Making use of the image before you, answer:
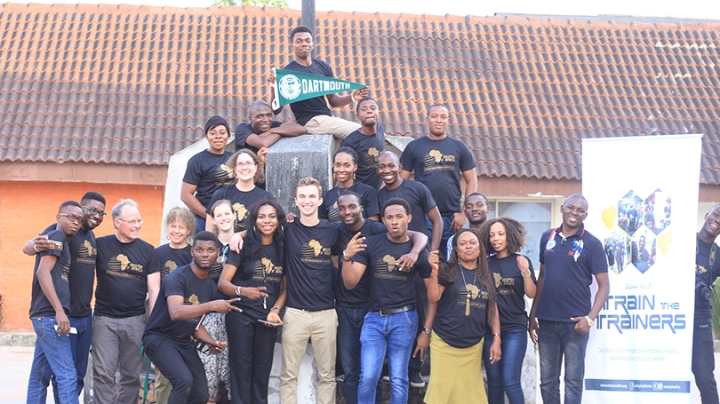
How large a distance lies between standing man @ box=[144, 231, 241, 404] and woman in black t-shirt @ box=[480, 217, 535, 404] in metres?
2.03

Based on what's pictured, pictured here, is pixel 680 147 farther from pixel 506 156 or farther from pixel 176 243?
pixel 506 156

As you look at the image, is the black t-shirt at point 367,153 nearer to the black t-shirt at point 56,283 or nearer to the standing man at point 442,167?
the standing man at point 442,167

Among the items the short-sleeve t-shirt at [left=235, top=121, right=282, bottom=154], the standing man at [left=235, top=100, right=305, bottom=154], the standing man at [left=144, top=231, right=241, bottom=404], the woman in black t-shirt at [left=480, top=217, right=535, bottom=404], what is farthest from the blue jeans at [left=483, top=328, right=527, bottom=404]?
the short-sleeve t-shirt at [left=235, top=121, right=282, bottom=154]

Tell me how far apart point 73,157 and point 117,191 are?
951 mm

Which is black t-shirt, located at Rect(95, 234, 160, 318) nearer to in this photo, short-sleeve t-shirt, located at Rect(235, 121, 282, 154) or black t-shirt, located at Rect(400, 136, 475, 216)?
short-sleeve t-shirt, located at Rect(235, 121, 282, 154)

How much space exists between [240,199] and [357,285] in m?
1.22

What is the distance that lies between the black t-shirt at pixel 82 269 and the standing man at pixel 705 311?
518cm

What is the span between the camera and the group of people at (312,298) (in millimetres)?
6641

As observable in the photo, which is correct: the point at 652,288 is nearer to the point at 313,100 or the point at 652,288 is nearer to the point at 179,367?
the point at 313,100

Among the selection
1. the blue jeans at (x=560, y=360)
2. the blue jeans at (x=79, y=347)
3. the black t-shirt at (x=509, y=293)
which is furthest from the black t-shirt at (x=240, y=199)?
the blue jeans at (x=560, y=360)

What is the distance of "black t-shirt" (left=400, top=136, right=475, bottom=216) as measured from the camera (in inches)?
304

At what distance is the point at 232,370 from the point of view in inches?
264

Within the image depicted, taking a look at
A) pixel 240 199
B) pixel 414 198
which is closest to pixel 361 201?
pixel 414 198

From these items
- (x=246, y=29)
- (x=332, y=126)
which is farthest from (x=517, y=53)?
(x=332, y=126)
